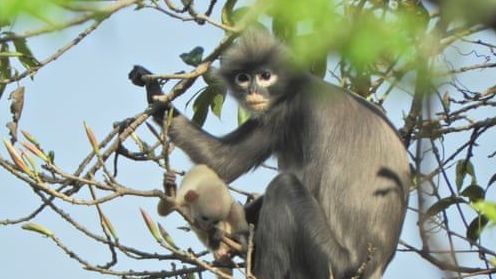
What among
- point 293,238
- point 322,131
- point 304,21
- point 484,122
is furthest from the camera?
point 322,131

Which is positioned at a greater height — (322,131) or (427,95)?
(322,131)

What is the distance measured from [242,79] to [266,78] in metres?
0.18

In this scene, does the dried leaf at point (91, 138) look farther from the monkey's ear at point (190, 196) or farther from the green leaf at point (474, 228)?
the green leaf at point (474, 228)

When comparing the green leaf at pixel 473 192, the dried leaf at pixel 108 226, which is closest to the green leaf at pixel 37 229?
the dried leaf at pixel 108 226

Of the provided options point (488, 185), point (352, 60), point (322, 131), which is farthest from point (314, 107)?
point (352, 60)

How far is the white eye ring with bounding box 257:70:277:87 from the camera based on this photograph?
641cm

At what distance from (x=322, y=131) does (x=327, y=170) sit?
350 mm

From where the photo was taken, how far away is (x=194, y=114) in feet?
19.1

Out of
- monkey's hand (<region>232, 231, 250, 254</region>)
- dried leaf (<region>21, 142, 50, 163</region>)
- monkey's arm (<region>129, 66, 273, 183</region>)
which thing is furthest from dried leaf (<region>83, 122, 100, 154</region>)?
monkey's arm (<region>129, 66, 273, 183</region>)

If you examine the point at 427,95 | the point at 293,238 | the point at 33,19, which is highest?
the point at 293,238

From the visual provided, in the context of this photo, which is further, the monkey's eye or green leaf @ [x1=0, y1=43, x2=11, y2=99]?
the monkey's eye

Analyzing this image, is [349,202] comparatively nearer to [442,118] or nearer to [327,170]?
[327,170]

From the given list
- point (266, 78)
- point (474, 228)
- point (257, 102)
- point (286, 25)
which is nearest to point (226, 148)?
point (257, 102)

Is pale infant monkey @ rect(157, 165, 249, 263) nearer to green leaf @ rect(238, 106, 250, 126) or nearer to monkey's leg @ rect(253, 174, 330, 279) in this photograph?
monkey's leg @ rect(253, 174, 330, 279)
